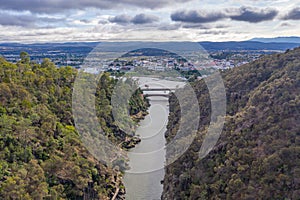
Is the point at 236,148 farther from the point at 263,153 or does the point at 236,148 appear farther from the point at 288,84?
the point at 288,84

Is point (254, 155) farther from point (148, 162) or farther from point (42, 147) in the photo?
point (148, 162)

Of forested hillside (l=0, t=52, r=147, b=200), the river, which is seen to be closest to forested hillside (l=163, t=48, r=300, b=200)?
the river

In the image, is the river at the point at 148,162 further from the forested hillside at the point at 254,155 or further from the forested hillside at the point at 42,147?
the forested hillside at the point at 254,155

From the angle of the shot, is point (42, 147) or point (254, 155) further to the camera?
point (42, 147)

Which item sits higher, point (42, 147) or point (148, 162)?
point (42, 147)

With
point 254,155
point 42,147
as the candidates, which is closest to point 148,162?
point 42,147

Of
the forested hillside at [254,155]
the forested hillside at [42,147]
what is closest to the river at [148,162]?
the forested hillside at [42,147]

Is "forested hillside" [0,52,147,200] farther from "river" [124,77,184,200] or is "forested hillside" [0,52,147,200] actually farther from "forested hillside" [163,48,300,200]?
"forested hillside" [163,48,300,200]

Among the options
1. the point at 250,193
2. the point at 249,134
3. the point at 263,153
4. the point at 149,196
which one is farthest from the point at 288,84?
the point at 149,196
